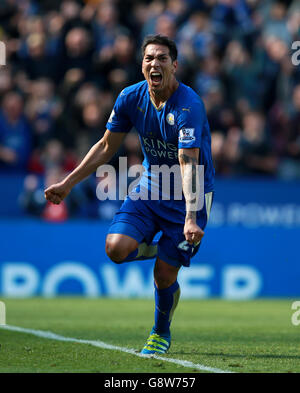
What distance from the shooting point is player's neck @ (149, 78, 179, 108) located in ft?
23.4

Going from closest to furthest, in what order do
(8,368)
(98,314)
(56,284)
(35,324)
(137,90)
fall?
(8,368)
(137,90)
(35,324)
(98,314)
(56,284)

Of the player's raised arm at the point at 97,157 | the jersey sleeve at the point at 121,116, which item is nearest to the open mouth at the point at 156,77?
the jersey sleeve at the point at 121,116

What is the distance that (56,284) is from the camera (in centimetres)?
1358

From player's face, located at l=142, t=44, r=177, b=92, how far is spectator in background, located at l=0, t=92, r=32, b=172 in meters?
7.21

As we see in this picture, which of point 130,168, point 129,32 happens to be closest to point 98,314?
point 130,168

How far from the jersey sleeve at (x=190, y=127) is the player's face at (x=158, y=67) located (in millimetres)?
287

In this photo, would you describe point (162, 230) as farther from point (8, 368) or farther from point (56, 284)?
point (56, 284)

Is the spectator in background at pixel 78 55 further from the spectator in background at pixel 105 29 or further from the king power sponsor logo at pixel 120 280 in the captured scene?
the king power sponsor logo at pixel 120 280

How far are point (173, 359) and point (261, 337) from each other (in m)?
1.93

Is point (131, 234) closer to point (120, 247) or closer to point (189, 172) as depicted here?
point (120, 247)

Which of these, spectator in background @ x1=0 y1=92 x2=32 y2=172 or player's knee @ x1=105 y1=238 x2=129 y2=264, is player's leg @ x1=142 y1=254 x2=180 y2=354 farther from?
spectator in background @ x1=0 y1=92 x2=32 y2=172

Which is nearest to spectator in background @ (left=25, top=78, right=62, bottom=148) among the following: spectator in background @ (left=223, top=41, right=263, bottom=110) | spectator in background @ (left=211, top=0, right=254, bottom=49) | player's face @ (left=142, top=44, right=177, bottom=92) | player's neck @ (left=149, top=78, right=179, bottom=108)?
spectator in background @ (left=223, top=41, right=263, bottom=110)

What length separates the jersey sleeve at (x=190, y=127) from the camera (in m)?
6.84

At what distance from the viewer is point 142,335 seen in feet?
27.7
